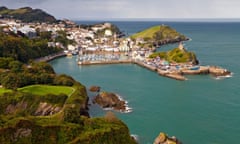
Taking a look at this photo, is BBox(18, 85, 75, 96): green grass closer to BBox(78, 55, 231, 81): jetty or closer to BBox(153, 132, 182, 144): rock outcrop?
BBox(153, 132, 182, 144): rock outcrop

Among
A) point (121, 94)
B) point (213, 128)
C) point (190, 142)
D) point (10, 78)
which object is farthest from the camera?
point (121, 94)

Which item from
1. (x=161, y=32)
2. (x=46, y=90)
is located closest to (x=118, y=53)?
(x=161, y=32)

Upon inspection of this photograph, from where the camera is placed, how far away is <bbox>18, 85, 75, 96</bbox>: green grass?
105 ft

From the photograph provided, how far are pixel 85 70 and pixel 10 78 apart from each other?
24.2 metres

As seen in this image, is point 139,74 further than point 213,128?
Yes

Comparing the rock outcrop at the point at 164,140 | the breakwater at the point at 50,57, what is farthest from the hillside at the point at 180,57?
the rock outcrop at the point at 164,140

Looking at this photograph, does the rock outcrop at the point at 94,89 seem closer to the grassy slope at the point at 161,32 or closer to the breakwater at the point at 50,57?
the breakwater at the point at 50,57

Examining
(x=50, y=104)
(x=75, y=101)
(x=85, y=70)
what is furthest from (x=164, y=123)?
(x=85, y=70)

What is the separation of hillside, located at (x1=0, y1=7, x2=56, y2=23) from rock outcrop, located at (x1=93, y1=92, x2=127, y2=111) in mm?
119973

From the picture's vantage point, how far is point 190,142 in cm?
2530

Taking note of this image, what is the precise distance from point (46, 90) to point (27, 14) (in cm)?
13585

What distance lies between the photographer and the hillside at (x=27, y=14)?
497ft

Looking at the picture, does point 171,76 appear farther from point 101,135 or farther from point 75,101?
point 101,135

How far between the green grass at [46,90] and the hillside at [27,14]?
4682 inches
